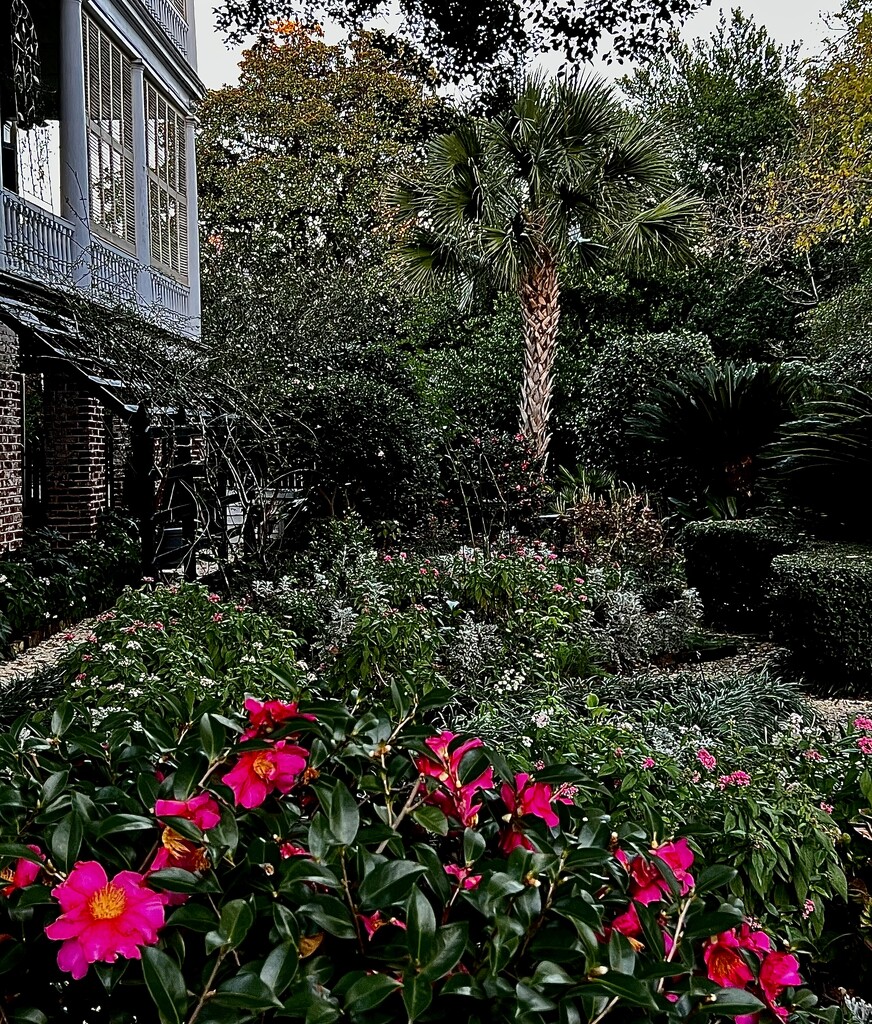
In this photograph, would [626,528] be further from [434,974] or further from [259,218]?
[259,218]

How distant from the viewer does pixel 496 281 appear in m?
14.0

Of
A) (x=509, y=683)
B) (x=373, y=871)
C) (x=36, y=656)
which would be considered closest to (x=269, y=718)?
(x=373, y=871)

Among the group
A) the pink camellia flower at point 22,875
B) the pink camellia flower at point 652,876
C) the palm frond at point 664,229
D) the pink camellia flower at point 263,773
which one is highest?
the palm frond at point 664,229

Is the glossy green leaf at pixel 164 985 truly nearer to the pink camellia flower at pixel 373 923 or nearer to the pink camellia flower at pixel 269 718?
the pink camellia flower at pixel 373 923

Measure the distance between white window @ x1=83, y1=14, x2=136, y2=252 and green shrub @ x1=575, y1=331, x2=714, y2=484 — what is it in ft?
20.8

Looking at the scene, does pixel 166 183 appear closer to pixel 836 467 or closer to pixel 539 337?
pixel 539 337

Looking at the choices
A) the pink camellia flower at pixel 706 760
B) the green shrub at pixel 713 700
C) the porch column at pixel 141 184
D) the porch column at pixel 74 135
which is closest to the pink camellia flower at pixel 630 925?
the pink camellia flower at pixel 706 760

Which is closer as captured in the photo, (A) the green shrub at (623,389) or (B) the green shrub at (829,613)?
(B) the green shrub at (829,613)

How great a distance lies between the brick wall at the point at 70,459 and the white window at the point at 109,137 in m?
1.94

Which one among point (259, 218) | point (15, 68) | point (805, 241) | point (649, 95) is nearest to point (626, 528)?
point (805, 241)

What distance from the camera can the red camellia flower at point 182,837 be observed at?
1.19 meters

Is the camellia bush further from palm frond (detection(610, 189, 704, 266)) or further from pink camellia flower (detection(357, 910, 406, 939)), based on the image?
palm frond (detection(610, 189, 704, 266))

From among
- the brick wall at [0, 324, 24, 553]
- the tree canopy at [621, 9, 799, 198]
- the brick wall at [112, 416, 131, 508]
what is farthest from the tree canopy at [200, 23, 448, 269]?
the brick wall at [0, 324, 24, 553]

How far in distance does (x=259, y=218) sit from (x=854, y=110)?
14.6m
